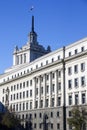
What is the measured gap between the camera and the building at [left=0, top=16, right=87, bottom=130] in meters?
80.0

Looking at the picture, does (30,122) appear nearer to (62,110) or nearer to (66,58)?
(62,110)

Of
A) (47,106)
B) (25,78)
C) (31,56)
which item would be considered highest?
(31,56)

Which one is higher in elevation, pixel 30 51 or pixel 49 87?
pixel 30 51

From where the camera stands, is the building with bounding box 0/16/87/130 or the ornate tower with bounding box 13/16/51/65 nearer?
the building with bounding box 0/16/87/130

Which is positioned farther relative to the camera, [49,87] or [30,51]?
[30,51]

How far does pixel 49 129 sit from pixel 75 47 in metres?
23.1

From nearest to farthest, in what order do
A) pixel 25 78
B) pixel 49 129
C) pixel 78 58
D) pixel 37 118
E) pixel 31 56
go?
pixel 78 58, pixel 49 129, pixel 37 118, pixel 25 78, pixel 31 56

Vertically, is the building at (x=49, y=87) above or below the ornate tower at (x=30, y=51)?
below

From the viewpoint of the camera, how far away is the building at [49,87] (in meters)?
80.0

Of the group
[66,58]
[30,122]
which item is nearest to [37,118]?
[30,122]

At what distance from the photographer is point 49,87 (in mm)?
90500

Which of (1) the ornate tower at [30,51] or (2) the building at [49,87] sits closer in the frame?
(2) the building at [49,87]

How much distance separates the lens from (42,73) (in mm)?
94812

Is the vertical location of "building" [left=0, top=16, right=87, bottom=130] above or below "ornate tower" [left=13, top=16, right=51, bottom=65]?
below
